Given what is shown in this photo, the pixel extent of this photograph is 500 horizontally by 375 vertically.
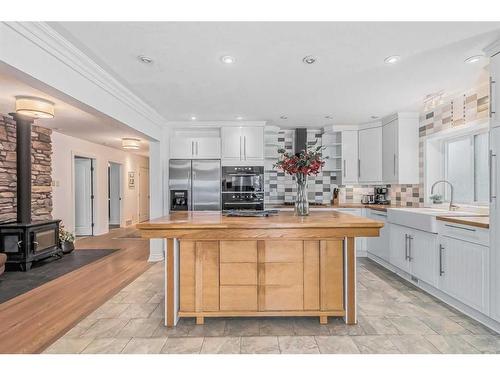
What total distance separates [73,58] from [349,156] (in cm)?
428

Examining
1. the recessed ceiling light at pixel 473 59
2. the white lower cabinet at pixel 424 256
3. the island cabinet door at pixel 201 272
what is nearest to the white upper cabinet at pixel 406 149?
the white lower cabinet at pixel 424 256

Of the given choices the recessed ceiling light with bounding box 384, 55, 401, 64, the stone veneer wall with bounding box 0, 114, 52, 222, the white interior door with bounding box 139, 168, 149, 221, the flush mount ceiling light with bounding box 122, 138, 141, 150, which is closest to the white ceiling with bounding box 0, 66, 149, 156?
the flush mount ceiling light with bounding box 122, 138, 141, 150

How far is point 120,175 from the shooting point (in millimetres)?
8211

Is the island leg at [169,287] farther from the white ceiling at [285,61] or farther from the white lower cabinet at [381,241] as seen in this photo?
the white lower cabinet at [381,241]

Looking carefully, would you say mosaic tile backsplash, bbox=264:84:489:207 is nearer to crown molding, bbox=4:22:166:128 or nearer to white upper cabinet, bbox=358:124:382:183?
white upper cabinet, bbox=358:124:382:183

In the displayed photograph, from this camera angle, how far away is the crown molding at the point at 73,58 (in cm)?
192

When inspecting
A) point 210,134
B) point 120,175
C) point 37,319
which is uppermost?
point 210,134

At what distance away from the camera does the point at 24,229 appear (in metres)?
4.03

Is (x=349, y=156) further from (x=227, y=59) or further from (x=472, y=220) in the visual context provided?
(x=227, y=59)

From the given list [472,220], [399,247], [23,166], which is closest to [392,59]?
[472,220]

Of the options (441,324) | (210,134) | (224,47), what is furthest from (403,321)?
(210,134)
